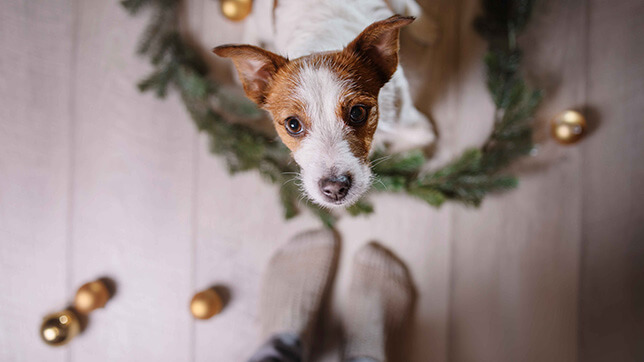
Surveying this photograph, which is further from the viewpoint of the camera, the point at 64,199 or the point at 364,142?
the point at 64,199

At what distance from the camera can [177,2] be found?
1.09m

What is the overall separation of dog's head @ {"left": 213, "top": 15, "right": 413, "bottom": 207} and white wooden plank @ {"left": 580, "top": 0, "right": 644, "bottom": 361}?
0.91 m

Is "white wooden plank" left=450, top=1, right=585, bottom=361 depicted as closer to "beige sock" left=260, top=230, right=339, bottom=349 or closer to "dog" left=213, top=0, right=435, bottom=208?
"beige sock" left=260, top=230, right=339, bottom=349

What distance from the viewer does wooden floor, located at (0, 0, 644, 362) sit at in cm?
111

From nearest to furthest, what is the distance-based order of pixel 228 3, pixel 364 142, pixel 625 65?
pixel 364 142 < pixel 228 3 < pixel 625 65

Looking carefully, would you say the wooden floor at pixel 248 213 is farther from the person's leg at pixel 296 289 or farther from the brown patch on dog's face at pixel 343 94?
the brown patch on dog's face at pixel 343 94

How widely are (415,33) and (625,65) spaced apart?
0.68 metres

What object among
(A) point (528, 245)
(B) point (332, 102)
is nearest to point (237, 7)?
(B) point (332, 102)

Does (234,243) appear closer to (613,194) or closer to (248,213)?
(248,213)

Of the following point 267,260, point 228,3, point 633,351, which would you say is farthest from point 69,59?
point 633,351

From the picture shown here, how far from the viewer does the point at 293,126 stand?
622mm

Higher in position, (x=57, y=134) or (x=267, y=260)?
(x=57, y=134)

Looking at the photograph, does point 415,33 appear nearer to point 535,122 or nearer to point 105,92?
point 535,122

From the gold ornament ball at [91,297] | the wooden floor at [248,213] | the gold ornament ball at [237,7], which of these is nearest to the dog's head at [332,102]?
the gold ornament ball at [237,7]
